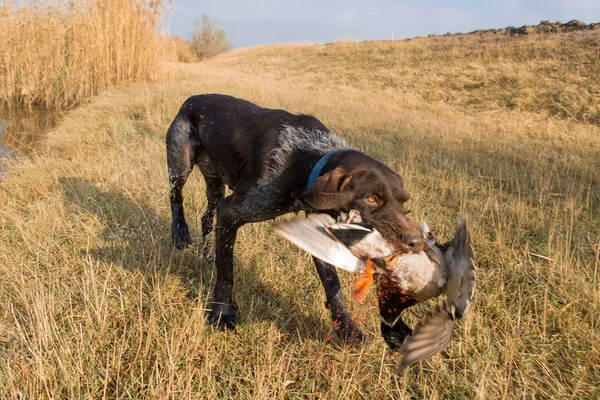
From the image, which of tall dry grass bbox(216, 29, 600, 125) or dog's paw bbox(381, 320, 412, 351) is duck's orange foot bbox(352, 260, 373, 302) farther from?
tall dry grass bbox(216, 29, 600, 125)

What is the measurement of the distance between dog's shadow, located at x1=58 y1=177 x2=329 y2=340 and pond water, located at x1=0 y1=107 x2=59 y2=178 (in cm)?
290

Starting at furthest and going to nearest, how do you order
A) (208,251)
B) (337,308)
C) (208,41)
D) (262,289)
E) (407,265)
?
1. (208,41)
2. (208,251)
3. (262,289)
4. (337,308)
5. (407,265)

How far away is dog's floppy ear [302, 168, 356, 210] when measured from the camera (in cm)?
211

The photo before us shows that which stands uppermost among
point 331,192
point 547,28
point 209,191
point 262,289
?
point 547,28

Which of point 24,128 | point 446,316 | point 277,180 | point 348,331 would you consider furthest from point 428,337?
point 24,128

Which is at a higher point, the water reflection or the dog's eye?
the water reflection

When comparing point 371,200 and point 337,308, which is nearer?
point 371,200

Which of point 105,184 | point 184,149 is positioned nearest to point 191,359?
point 184,149

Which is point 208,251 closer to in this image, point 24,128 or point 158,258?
point 158,258

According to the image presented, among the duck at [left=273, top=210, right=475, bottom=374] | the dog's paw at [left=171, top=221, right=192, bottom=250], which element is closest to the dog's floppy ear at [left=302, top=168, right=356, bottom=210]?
the duck at [left=273, top=210, right=475, bottom=374]

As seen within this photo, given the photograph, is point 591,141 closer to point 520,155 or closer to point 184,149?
point 520,155

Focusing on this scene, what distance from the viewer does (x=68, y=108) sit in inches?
404

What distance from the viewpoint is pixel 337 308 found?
2838 millimetres

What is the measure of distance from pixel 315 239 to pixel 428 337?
0.63 m
